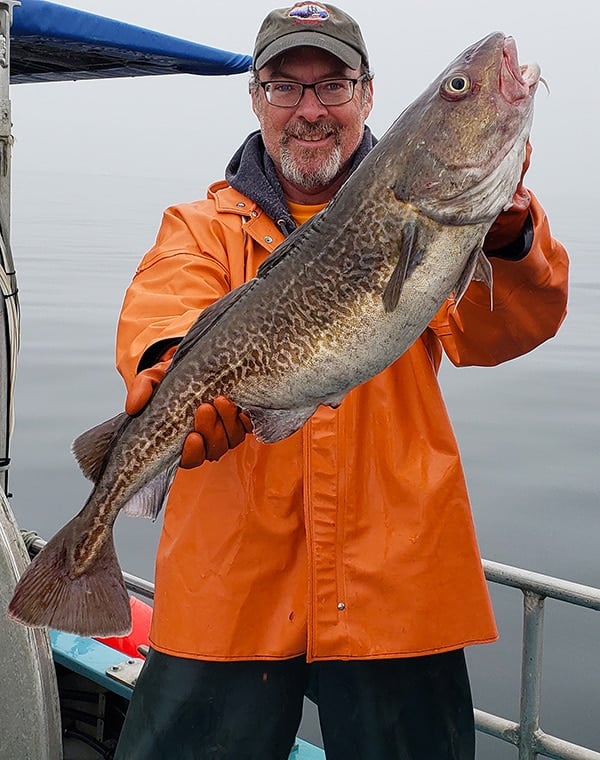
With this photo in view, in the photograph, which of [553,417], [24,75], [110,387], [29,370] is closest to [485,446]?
[553,417]

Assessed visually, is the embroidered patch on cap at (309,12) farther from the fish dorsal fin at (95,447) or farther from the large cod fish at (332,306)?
the fish dorsal fin at (95,447)

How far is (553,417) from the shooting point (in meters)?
12.0

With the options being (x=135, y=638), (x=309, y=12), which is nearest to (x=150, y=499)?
(x=309, y=12)

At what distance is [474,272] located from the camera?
7.12 feet

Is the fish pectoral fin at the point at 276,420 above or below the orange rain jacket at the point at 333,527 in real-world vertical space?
above

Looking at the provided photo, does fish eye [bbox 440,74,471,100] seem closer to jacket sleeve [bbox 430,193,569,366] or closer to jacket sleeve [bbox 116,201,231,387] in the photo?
jacket sleeve [bbox 430,193,569,366]

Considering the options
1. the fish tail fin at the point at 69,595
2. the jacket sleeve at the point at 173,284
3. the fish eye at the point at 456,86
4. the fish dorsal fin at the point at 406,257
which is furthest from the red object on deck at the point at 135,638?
the fish eye at the point at 456,86

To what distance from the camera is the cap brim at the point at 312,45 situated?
302 centimetres

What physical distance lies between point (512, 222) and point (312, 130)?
1.03m

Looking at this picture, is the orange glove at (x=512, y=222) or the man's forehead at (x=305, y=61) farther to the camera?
the man's forehead at (x=305, y=61)

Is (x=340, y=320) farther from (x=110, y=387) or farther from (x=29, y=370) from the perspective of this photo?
(x=29, y=370)

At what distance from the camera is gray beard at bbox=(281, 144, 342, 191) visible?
9.91ft

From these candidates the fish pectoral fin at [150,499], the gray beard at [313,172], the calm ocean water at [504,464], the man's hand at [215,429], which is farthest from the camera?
the calm ocean water at [504,464]

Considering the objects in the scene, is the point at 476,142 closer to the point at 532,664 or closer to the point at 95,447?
the point at 95,447
